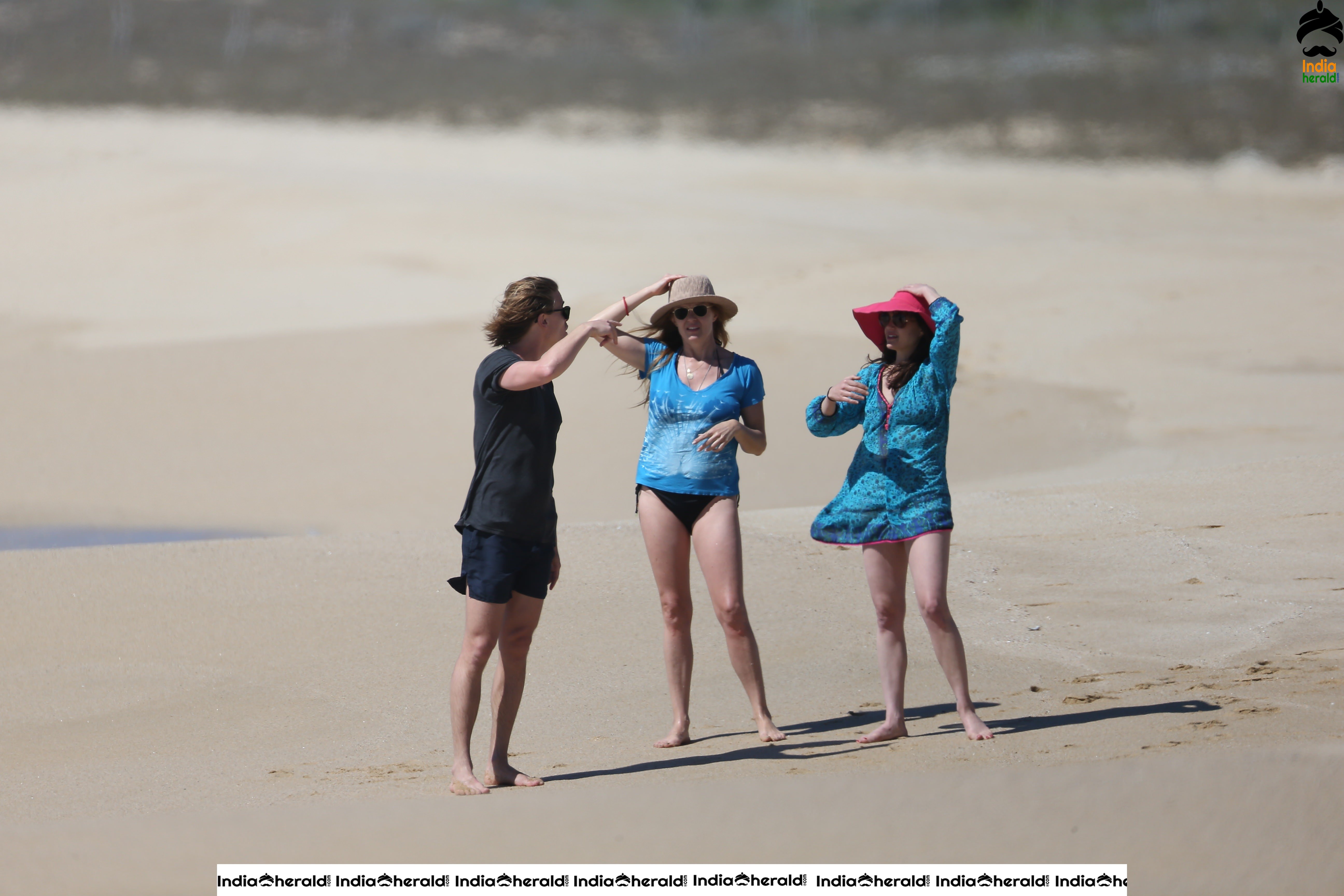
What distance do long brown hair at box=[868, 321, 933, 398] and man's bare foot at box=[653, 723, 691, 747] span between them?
1517mm

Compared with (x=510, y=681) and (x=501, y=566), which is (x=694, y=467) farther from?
(x=510, y=681)

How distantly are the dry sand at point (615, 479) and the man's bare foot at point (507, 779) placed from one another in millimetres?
166

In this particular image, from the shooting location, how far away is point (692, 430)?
511 centimetres

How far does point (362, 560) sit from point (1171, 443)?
7891 millimetres

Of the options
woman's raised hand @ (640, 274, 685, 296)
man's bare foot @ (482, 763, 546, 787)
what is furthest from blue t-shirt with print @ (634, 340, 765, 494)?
man's bare foot @ (482, 763, 546, 787)

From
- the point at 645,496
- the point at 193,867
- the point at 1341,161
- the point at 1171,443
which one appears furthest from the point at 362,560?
the point at 1341,161

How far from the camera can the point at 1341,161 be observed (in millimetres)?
24641

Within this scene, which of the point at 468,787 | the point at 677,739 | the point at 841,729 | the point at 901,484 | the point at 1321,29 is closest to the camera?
the point at 468,787

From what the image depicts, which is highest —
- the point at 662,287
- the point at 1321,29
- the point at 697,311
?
the point at 1321,29

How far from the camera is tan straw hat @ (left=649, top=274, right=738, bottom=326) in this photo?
5137mm

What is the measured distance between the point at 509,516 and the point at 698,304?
1209mm

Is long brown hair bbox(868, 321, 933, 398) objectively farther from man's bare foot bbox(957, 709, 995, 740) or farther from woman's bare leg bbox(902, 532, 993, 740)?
man's bare foot bbox(957, 709, 995, 740)

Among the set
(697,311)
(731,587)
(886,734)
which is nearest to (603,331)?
(697,311)

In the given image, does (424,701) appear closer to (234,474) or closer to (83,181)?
(234,474)
